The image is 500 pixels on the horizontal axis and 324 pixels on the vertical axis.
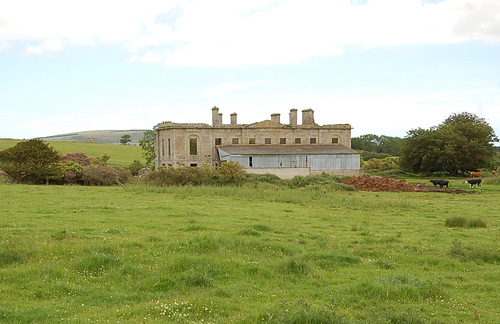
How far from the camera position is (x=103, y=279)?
939 cm

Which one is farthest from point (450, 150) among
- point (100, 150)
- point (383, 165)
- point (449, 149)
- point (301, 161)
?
point (100, 150)

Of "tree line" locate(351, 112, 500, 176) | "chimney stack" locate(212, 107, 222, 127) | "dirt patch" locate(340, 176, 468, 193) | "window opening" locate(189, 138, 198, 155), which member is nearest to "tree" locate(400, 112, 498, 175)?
"tree line" locate(351, 112, 500, 176)

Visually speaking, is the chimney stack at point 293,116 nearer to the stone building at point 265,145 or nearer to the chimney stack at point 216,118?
the stone building at point 265,145

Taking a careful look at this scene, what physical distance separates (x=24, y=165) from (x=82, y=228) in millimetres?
26811

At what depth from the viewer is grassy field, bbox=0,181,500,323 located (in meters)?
7.62

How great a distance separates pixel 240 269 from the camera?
10102 millimetres

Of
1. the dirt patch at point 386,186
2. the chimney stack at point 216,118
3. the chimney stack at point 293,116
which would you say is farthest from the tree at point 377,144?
the dirt patch at point 386,186

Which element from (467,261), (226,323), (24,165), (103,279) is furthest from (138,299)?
(24,165)

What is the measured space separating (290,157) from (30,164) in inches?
1052

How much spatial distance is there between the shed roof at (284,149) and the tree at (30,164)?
18.5 metres

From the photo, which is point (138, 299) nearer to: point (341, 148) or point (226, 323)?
point (226, 323)

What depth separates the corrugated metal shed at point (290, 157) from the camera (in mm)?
49281

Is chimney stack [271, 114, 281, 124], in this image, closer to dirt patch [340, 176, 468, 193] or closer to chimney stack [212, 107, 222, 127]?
chimney stack [212, 107, 222, 127]

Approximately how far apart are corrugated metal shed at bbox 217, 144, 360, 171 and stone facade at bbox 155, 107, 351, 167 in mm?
1991
